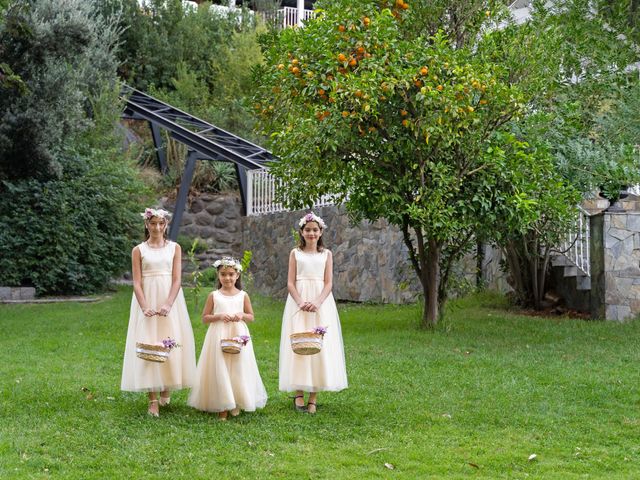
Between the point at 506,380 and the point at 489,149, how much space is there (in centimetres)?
354

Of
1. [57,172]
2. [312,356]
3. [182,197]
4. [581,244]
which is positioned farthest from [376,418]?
[182,197]

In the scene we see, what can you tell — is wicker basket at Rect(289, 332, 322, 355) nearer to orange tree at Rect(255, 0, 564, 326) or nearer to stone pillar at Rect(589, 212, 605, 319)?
orange tree at Rect(255, 0, 564, 326)

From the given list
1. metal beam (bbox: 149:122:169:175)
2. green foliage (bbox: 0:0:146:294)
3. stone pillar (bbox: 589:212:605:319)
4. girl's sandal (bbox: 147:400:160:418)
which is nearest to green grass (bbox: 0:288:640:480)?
girl's sandal (bbox: 147:400:160:418)

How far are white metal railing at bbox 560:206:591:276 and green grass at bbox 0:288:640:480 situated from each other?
2.42 m

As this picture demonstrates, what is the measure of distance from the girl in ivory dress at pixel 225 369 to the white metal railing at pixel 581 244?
821cm

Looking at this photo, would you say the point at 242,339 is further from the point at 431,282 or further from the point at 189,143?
the point at 189,143

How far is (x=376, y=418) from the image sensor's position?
7.50m

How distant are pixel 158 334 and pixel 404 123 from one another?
524cm

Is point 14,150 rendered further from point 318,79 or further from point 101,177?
point 318,79

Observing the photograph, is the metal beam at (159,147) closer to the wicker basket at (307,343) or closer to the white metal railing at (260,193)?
the white metal railing at (260,193)

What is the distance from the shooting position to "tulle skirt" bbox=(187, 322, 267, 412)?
725cm

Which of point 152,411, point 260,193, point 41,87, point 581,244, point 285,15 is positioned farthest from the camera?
point 285,15

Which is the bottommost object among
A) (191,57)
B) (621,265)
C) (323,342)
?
(323,342)

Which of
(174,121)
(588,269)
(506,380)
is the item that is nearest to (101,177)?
(174,121)
